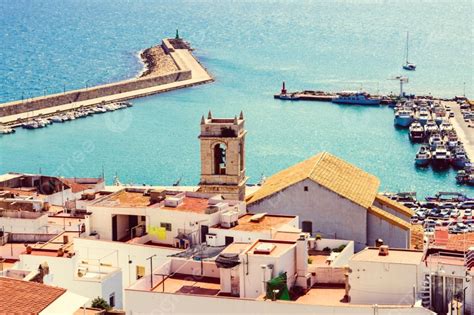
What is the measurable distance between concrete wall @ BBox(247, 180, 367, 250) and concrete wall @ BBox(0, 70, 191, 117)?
62715mm

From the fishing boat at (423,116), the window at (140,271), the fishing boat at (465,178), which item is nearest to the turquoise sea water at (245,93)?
the fishing boat at (465,178)

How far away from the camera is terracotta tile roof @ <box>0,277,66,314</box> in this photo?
14.7 metres

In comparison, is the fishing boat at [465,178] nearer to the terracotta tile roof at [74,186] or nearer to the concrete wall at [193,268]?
the terracotta tile roof at [74,186]

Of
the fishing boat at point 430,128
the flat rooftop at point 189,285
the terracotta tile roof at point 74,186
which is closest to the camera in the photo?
the flat rooftop at point 189,285

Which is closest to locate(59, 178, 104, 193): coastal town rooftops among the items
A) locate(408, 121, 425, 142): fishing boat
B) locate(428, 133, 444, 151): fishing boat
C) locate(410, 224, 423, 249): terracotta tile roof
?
locate(410, 224, 423, 249): terracotta tile roof

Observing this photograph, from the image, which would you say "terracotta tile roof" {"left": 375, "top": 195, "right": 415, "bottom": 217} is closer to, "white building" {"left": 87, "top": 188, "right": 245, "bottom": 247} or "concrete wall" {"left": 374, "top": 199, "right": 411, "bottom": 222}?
"concrete wall" {"left": 374, "top": 199, "right": 411, "bottom": 222}

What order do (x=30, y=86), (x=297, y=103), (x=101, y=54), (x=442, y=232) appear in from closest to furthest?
(x=442, y=232), (x=297, y=103), (x=30, y=86), (x=101, y=54)

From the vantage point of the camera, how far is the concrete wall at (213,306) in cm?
1856

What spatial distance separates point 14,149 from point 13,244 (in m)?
51.2

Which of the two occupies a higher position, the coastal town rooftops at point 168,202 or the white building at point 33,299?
the coastal town rooftops at point 168,202

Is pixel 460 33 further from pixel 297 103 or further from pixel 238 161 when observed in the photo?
pixel 238 161

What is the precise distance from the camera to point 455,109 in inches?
3679

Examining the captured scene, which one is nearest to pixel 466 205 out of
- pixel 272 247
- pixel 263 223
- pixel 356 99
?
pixel 263 223

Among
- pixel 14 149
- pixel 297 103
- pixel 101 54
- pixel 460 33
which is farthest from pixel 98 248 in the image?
pixel 460 33
